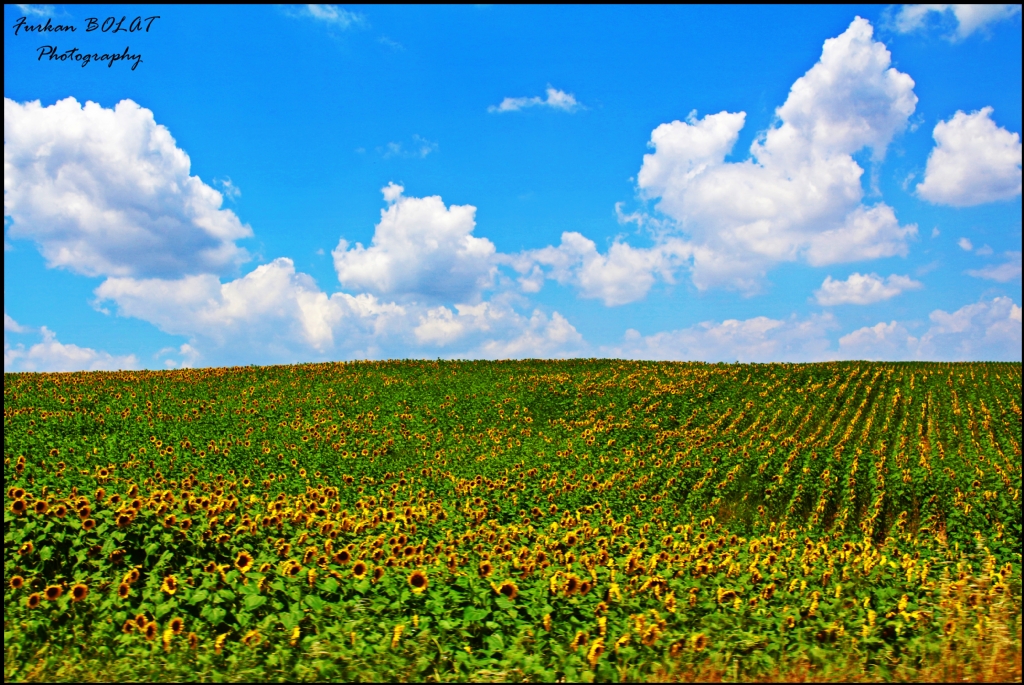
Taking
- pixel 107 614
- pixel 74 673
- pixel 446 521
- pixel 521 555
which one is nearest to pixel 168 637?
pixel 74 673

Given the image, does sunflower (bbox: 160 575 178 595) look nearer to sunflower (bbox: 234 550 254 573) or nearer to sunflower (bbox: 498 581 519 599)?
sunflower (bbox: 234 550 254 573)

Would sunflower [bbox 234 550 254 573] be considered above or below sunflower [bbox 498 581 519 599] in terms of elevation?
above

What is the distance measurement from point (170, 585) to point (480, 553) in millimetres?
3312

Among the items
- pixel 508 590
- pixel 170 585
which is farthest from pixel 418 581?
pixel 170 585

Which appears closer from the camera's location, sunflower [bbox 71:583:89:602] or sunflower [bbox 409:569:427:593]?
sunflower [bbox 71:583:89:602]

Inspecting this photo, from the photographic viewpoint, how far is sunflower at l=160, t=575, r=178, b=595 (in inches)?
234

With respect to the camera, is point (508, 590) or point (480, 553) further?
point (480, 553)

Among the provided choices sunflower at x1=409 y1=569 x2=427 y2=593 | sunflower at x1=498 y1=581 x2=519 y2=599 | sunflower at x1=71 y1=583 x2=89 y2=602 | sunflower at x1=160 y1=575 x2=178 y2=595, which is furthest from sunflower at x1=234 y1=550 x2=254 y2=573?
sunflower at x1=498 y1=581 x2=519 y2=599

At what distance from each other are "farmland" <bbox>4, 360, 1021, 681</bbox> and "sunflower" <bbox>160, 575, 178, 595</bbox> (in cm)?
9

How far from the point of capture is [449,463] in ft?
57.2

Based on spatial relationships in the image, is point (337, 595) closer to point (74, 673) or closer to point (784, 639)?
point (74, 673)

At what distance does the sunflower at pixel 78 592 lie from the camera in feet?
19.3

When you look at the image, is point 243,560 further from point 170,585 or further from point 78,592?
point 78,592

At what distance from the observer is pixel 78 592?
5930 mm
